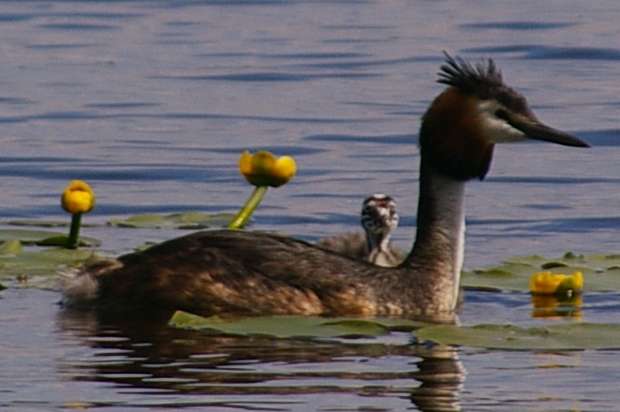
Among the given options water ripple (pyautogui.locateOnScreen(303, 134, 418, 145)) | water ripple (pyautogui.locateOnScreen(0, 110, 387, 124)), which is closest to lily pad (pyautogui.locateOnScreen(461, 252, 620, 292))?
water ripple (pyautogui.locateOnScreen(303, 134, 418, 145))

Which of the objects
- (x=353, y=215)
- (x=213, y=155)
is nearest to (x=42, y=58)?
(x=213, y=155)

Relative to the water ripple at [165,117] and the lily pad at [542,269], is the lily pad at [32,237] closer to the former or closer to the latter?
the lily pad at [542,269]

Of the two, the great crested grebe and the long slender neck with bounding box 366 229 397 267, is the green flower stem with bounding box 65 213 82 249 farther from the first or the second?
the long slender neck with bounding box 366 229 397 267

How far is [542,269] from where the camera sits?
15.1 m

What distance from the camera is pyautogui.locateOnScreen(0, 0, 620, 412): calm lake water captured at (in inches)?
454

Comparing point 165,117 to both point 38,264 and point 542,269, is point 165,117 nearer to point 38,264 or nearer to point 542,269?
point 38,264

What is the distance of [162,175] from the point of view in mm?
20344

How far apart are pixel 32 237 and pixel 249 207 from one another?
4.87 ft

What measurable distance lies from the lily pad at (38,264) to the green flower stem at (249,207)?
92cm

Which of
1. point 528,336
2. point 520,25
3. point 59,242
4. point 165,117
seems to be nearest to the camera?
point 528,336

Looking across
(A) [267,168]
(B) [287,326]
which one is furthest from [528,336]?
(A) [267,168]

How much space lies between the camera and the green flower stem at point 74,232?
15.1 metres

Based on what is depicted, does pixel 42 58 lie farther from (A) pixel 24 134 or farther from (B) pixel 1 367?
(B) pixel 1 367

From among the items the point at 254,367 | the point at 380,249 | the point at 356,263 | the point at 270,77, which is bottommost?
the point at 254,367
